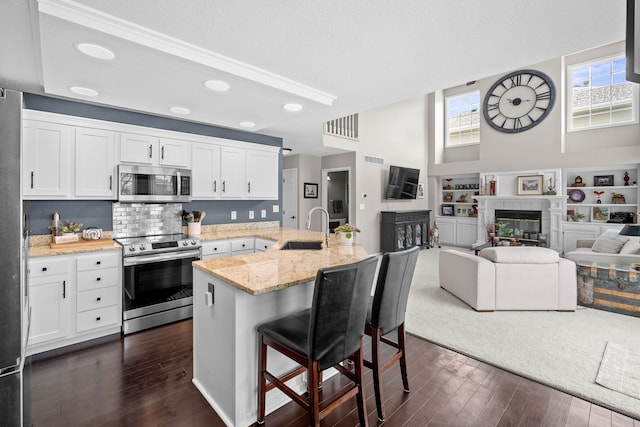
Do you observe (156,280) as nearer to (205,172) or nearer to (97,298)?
(97,298)

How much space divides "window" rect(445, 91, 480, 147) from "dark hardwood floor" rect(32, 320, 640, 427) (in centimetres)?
782

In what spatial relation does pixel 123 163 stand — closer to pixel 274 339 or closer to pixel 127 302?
pixel 127 302

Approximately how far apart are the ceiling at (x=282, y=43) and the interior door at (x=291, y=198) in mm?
4013

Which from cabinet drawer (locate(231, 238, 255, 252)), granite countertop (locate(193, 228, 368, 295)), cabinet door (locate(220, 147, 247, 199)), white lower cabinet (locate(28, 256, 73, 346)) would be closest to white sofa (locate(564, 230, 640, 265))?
granite countertop (locate(193, 228, 368, 295))

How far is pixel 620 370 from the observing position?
7.96 ft

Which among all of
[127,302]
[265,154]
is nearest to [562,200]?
[265,154]

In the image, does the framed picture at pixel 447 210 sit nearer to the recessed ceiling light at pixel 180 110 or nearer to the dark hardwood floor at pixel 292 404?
the dark hardwood floor at pixel 292 404

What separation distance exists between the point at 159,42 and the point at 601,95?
8936 millimetres

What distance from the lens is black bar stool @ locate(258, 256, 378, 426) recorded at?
1.51 meters

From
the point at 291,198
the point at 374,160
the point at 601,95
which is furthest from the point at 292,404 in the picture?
the point at 601,95

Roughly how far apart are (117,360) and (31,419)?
0.74 meters

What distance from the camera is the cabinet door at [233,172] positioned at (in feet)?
14.5

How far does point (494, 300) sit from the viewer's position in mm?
3707

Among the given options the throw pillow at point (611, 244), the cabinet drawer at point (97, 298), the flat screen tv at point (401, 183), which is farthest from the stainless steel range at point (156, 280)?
the throw pillow at point (611, 244)
